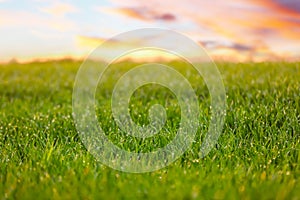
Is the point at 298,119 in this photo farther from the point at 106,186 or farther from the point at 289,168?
the point at 106,186

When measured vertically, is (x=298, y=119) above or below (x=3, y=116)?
above

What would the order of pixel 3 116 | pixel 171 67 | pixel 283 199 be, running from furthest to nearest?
pixel 171 67 → pixel 3 116 → pixel 283 199

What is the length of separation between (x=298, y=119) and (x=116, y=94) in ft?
13.9

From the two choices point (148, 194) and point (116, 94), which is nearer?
point (148, 194)

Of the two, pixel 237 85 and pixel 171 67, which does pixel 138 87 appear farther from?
pixel 171 67

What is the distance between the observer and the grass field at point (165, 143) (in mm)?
4250

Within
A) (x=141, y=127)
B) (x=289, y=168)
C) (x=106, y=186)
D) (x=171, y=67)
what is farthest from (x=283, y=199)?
(x=171, y=67)

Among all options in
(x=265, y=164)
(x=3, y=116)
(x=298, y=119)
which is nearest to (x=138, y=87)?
(x=3, y=116)

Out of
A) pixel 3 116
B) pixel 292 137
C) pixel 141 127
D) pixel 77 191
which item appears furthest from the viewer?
pixel 3 116

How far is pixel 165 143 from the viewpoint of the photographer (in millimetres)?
5891

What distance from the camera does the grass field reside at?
13.9 ft

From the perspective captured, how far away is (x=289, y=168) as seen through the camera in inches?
200

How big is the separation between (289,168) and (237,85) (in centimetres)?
444

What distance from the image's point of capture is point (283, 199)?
13.1 ft
